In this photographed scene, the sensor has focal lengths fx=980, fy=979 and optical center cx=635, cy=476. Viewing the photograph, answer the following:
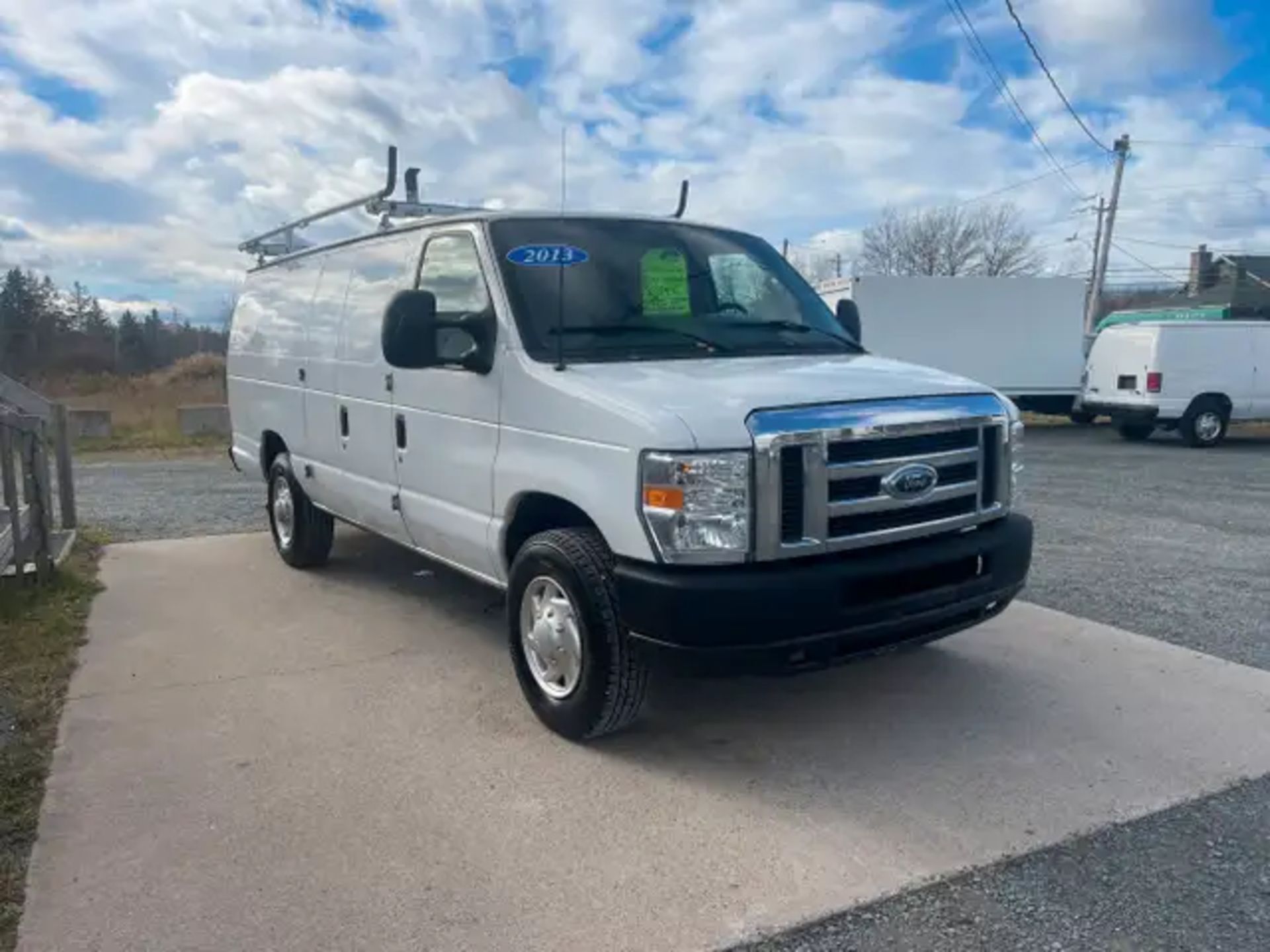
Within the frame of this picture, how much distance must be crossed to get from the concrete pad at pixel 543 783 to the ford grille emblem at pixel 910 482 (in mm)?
1048

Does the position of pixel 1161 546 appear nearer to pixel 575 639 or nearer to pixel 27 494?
pixel 575 639

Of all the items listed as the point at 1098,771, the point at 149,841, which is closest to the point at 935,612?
the point at 1098,771

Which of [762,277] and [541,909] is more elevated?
[762,277]

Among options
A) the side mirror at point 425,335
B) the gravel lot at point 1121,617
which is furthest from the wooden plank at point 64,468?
the side mirror at point 425,335

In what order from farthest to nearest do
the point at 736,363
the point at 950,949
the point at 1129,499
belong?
the point at 1129,499 < the point at 736,363 < the point at 950,949

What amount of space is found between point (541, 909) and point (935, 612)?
6.00ft

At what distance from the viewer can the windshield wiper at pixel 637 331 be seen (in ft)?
13.8

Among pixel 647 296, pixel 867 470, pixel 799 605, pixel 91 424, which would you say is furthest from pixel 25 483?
pixel 91 424

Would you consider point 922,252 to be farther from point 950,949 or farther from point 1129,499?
point 950,949

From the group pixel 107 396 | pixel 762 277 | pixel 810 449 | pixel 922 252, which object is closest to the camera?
pixel 810 449

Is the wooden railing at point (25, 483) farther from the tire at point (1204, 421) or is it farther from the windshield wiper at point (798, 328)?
the tire at point (1204, 421)

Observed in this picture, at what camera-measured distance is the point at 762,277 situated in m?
5.05

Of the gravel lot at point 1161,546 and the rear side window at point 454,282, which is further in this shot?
the gravel lot at point 1161,546

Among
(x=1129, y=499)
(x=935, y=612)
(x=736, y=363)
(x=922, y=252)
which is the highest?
(x=922, y=252)
